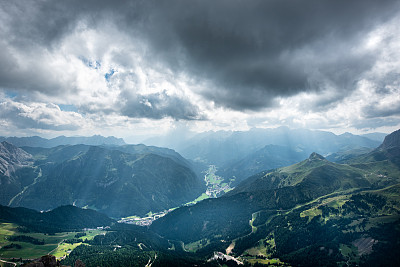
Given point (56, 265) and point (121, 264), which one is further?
point (121, 264)

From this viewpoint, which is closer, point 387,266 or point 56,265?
point 56,265

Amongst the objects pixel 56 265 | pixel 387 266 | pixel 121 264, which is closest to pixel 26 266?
pixel 56 265

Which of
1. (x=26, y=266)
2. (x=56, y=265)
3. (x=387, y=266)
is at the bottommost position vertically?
(x=387, y=266)

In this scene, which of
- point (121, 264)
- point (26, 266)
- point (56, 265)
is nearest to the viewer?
point (26, 266)

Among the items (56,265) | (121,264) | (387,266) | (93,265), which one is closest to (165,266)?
(121,264)

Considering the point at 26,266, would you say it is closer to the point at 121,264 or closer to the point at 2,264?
the point at 121,264

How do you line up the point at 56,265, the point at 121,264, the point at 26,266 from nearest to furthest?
the point at 26,266, the point at 56,265, the point at 121,264

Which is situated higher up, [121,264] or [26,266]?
[26,266]

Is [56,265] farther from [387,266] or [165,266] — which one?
[387,266]

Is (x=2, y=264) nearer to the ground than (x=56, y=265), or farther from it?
nearer to the ground

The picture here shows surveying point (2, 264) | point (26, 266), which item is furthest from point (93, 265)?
point (26, 266)
